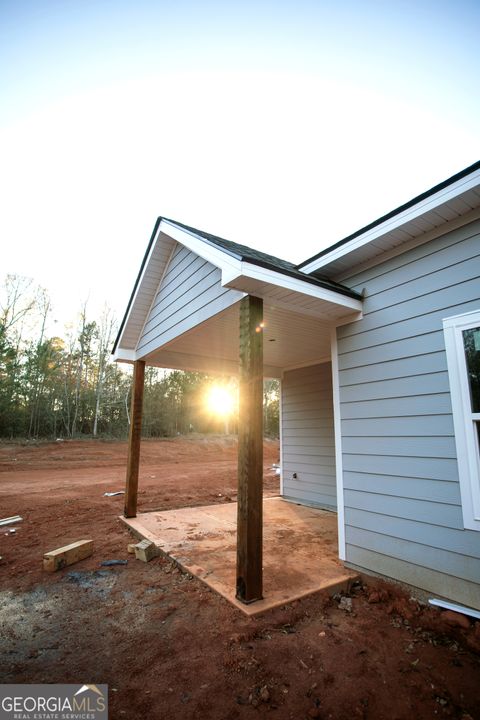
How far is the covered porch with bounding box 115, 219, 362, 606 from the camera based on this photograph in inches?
119

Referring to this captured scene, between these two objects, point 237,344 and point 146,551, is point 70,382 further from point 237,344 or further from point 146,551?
point 146,551

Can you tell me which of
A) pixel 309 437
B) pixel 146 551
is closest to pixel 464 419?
pixel 146 551

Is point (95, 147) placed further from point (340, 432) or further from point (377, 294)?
point (340, 432)

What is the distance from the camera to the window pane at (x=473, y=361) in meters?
2.78

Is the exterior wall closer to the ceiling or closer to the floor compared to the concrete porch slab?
closer to the ceiling

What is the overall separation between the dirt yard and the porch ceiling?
121 inches

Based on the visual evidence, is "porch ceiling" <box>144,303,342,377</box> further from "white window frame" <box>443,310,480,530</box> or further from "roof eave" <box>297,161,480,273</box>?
"white window frame" <box>443,310,480,530</box>

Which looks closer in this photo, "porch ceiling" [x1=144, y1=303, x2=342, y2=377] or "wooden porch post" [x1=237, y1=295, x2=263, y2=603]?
"wooden porch post" [x1=237, y1=295, x2=263, y2=603]

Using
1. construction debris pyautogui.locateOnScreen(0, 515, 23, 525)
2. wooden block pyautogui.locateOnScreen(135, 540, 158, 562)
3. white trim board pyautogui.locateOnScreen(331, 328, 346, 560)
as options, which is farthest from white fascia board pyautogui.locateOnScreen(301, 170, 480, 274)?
construction debris pyautogui.locateOnScreen(0, 515, 23, 525)

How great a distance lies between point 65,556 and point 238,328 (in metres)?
3.91

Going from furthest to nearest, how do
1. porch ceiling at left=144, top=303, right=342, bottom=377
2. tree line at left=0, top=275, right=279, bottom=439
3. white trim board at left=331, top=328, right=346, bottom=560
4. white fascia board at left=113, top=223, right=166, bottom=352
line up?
tree line at left=0, top=275, right=279, bottom=439, white fascia board at left=113, top=223, right=166, bottom=352, porch ceiling at left=144, top=303, right=342, bottom=377, white trim board at left=331, top=328, right=346, bottom=560

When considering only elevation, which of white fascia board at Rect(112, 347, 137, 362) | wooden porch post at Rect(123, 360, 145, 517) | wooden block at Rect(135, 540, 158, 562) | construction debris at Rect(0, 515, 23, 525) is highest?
white fascia board at Rect(112, 347, 137, 362)

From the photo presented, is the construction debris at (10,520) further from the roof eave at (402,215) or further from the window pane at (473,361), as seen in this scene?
the window pane at (473,361)

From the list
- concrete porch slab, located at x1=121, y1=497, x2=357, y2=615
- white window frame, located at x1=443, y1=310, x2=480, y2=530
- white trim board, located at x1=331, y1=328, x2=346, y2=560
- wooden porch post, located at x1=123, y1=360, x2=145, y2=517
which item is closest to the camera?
white window frame, located at x1=443, y1=310, x2=480, y2=530
